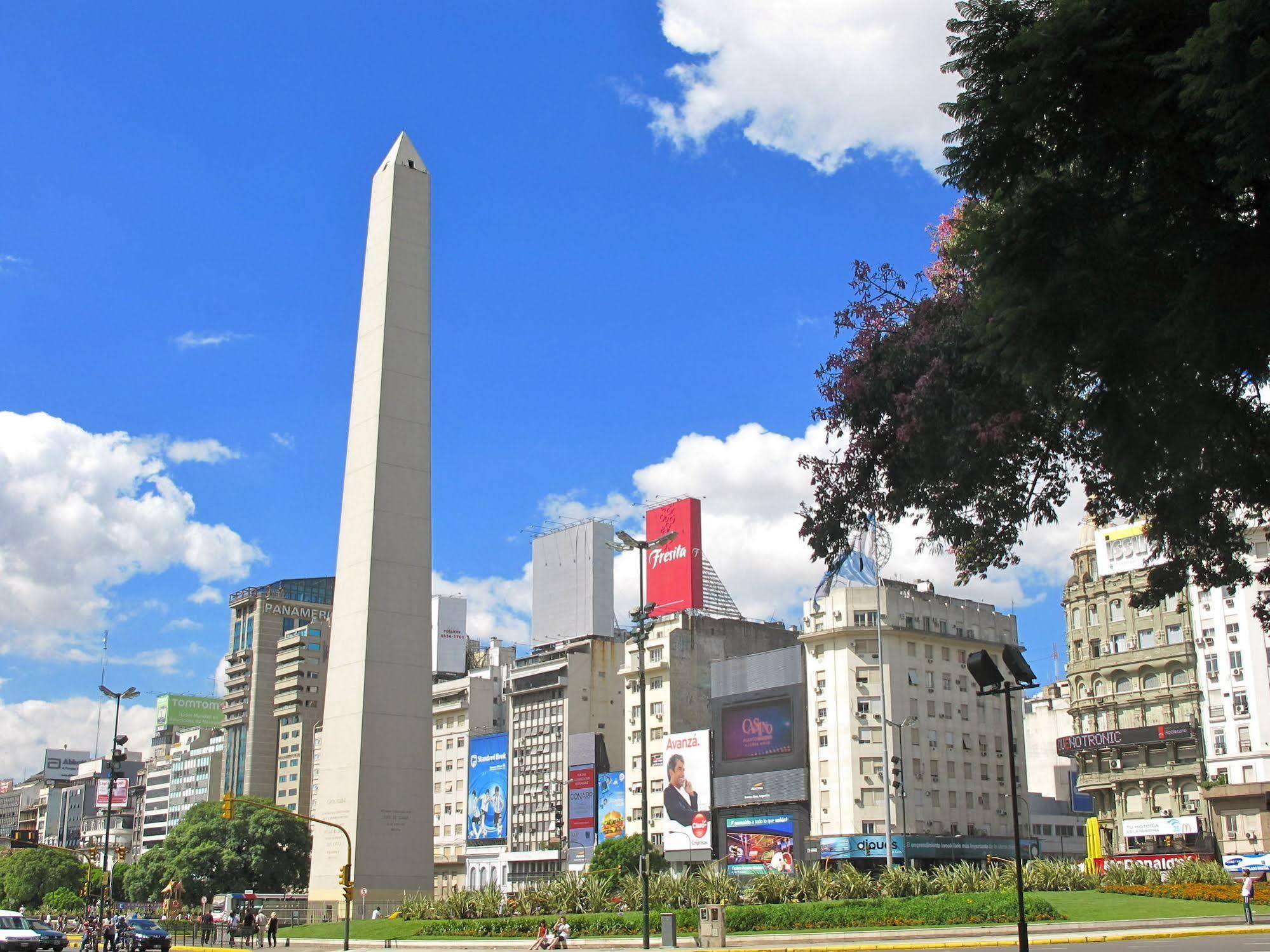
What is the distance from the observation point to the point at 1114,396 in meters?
11.1

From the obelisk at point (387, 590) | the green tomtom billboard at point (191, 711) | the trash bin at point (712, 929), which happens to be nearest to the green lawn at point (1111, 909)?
the trash bin at point (712, 929)

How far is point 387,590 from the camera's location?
46219mm

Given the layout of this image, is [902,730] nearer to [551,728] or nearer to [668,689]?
[668,689]

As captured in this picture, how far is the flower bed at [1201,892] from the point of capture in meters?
33.7

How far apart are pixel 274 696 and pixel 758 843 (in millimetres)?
80634

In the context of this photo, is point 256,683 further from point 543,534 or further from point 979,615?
point 979,615

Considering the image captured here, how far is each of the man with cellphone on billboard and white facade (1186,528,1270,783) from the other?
3228 centimetres

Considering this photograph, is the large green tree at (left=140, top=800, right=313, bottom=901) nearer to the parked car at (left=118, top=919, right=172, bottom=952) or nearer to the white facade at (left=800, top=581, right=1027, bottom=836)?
the white facade at (left=800, top=581, right=1027, bottom=836)

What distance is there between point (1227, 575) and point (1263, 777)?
49.9 metres

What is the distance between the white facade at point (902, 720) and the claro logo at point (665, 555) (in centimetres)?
1031

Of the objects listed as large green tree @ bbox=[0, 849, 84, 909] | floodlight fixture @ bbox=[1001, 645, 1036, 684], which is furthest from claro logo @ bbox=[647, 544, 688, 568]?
floodlight fixture @ bbox=[1001, 645, 1036, 684]

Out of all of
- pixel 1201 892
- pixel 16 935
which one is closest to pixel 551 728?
pixel 16 935

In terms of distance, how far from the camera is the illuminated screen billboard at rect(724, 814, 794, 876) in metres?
75.1

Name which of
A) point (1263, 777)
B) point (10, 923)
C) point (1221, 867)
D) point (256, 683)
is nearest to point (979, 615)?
point (1263, 777)
